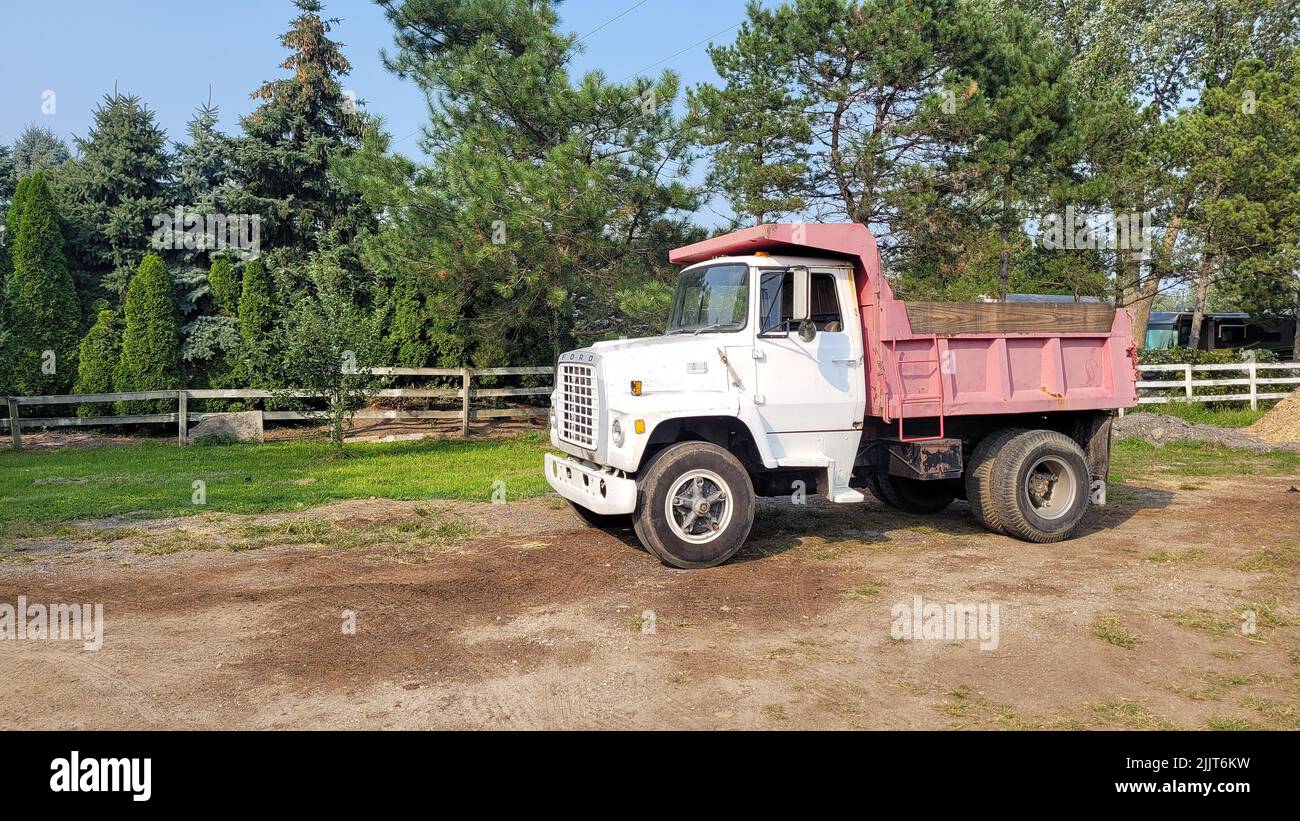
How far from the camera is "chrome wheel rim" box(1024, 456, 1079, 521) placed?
8844 mm

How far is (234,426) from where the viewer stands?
59.4 ft

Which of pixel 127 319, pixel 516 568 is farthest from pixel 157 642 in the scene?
pixel 127 319

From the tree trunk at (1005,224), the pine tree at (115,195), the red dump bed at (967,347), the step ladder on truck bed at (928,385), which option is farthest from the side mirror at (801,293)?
the pine tree at (115,195)

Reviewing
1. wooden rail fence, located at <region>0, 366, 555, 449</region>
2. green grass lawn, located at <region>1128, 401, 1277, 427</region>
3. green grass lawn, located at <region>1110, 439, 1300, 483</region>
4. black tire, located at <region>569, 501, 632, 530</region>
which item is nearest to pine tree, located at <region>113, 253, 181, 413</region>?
wooden rail fence, located at <region>0, 366, 555, 449</region>

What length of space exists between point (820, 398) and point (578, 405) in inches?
86.3

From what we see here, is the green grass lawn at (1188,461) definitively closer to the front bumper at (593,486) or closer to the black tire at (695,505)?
the black tire at (695,505)

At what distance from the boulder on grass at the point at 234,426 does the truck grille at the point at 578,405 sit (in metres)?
11.5

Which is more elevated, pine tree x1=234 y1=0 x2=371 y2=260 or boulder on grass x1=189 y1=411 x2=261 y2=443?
pine tree x1=234 y1=0 x2=371 y2=260

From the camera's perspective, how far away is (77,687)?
499 cm

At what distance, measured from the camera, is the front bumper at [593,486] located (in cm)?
745

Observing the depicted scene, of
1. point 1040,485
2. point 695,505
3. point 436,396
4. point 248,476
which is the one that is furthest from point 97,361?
point 1040,485

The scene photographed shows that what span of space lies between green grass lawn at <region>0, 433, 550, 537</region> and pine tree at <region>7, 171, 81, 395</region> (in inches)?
139

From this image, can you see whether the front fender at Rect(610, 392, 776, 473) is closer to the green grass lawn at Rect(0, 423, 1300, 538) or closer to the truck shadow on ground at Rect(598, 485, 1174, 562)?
the truck shadow on ground at Rect(598, 485, 1174, 562)

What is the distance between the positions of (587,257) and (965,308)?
9.33 m
